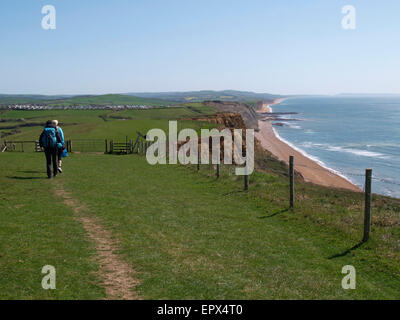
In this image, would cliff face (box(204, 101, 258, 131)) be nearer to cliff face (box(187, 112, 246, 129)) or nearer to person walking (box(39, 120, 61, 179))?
cliff face (box(187, 112, 246, 129))

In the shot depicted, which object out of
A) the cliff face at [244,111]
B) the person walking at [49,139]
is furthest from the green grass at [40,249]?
the cliff face at [244,111]

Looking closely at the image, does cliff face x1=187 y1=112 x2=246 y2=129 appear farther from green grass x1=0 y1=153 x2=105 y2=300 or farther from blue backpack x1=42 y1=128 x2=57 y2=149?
green grass x1=0 y1=153 x2=105 y2=300

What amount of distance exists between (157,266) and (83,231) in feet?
10.6

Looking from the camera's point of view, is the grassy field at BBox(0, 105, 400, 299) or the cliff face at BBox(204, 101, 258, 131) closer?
the grassy field at BBox(0, 105, 400, 299)

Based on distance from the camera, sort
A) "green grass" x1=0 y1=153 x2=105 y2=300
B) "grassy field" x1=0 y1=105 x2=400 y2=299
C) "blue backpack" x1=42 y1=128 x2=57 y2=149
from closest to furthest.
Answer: "green grass" x1=0 y1=153 x2=105 y2=300
"grassy field" x1=0 y1=105 x2=400 y2=299
"blue backpack" x1=42 y1=128 x2=57 y2=149

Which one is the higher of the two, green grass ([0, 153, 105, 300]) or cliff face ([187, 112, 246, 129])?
cliff face ([187, 112, 246, 129])

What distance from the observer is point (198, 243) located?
9852mm

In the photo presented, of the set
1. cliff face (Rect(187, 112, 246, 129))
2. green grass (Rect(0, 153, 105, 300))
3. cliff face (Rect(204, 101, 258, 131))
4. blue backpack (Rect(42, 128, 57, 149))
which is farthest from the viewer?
cliff face (Rect(204, 101, 258, 131))

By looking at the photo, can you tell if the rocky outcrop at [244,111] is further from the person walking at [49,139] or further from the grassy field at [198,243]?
the grassy field at [198,243]

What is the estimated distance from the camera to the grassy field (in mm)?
7246

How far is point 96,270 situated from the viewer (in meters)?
7.81

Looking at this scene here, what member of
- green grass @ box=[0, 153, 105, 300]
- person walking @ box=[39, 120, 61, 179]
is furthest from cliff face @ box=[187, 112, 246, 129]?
green grass @ box=[0, 153, 105, 300]

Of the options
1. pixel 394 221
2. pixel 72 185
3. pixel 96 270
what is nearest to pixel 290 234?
pixel 394 221
